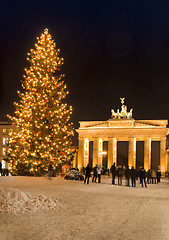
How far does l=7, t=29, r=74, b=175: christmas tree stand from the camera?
31.4m

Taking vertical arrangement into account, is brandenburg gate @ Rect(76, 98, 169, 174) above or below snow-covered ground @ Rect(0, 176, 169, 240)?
above

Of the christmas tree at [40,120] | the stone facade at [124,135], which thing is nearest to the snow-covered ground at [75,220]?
the christmas tree at [40,120]

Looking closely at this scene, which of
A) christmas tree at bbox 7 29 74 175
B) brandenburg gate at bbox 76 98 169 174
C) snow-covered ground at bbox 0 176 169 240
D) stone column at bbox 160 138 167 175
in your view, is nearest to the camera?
snow-covered ground at bbox 0 176 169 240

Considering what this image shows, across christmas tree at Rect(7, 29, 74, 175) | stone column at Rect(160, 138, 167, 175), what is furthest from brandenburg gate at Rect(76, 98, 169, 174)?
christmas tree at Rect(7, 29, 74, 175)

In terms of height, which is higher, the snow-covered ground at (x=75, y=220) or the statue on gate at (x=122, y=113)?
the statue on gate at (x=122, y=113)

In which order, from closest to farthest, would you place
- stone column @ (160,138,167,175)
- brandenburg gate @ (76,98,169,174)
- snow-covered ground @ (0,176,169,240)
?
snow-covered ground @ (0,176,169,240) < stone column @ (160,138,167,175) < brandenburg gate @ (76,98,169,174)

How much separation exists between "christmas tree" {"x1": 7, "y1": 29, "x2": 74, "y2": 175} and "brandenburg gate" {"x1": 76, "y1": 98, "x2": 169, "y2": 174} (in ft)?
147

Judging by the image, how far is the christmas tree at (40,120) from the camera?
1236 inches

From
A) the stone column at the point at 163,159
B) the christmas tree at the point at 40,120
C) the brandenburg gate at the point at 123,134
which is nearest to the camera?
the christmas tree at the point at 40,120

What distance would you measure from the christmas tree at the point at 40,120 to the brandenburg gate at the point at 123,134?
4494cm

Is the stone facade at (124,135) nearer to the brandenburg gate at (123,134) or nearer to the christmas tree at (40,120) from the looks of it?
the brandenburg gate at (123,134)

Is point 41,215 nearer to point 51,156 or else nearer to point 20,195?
point 20,195

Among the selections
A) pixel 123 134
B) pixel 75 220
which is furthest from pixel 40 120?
pixel 123 134

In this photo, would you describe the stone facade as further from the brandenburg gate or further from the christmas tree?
the christmas tree
